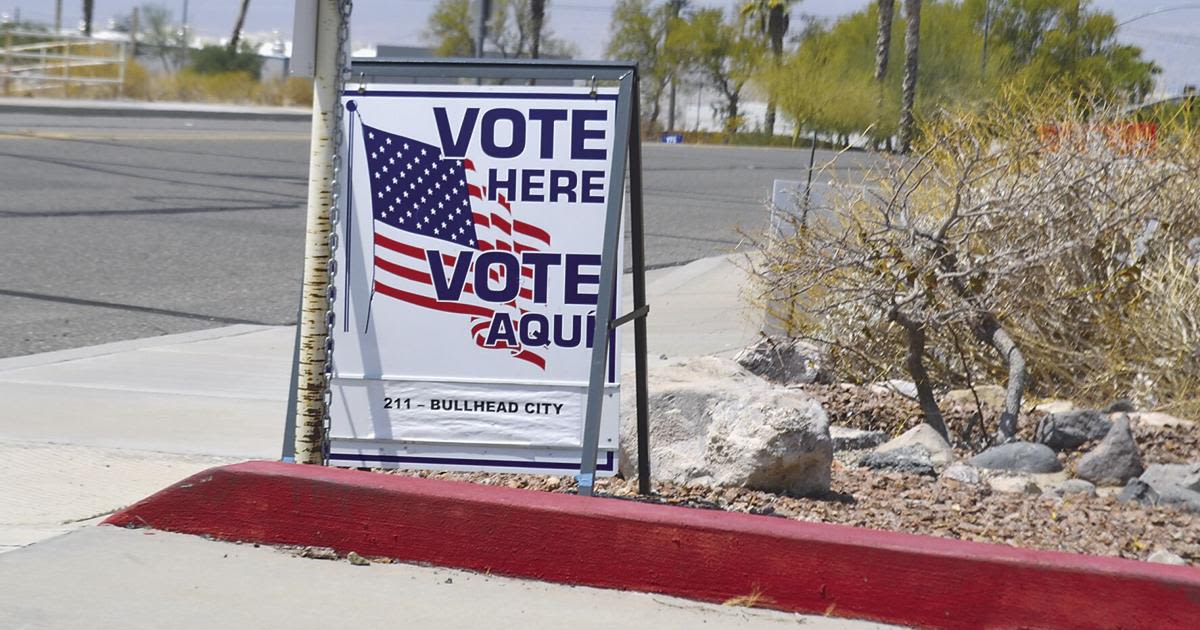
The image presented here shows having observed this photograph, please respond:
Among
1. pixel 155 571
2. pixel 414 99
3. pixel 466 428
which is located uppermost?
pixel 414 99

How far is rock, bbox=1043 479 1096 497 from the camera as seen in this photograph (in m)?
6.11

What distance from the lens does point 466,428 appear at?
210 inches

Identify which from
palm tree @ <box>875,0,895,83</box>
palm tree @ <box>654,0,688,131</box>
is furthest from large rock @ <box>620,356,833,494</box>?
palm tree @ <box>654,0,688,131</box>

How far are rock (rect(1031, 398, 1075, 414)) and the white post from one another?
3.84 metres

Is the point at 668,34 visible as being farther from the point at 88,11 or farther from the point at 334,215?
the point at 334,215

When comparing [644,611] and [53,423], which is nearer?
[644,611]

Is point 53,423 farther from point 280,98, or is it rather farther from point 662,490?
point 280,98

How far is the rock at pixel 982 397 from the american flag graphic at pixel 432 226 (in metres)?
3.20

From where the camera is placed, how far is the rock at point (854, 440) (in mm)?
6980

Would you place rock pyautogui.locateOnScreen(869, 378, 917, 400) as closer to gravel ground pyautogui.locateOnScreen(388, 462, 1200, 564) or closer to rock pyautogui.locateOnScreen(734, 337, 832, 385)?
rock pyautogui.locateOnScreen(734, 337, 832, 385)

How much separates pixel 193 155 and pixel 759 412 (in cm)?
1947

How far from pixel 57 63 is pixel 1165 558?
148ft

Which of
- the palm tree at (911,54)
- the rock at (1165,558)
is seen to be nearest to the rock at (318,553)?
the rock at (1165,558)

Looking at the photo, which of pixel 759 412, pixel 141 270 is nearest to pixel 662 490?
pixel 759 412
